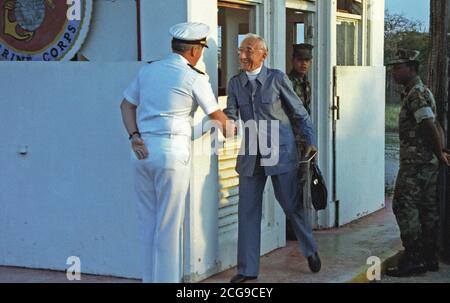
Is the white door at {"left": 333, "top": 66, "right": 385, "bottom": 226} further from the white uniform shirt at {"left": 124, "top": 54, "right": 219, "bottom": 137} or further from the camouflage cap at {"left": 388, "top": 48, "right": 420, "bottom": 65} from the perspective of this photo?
the white uniform shirt at {"left": 124, "top": 54, "right": 219, "bottom": 137}

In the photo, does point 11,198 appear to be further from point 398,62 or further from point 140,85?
point 398,62

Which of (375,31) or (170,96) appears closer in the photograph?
(170,96)

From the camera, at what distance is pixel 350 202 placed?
877 cm

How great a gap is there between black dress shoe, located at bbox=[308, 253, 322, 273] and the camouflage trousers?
90cm

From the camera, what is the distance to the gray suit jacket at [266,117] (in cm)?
612

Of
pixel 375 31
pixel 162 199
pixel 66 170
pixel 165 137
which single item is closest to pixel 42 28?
pixel 66 170

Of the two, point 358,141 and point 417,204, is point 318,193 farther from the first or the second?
point 358,141

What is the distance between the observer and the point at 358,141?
8.89 metres

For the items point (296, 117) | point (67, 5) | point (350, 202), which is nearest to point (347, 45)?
point (350, 202)

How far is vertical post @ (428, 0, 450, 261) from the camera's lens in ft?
23.3

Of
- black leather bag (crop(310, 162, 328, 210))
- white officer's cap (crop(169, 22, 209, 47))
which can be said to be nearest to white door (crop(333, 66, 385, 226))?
black leather bag (crop(310, 162, 328, 210))

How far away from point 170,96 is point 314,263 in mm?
2092

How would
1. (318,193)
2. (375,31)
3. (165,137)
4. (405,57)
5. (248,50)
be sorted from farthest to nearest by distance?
(375,31) < (405,57) < (318,193) < (248,50) < (165,137)

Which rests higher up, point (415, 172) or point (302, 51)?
point (302, 51)
